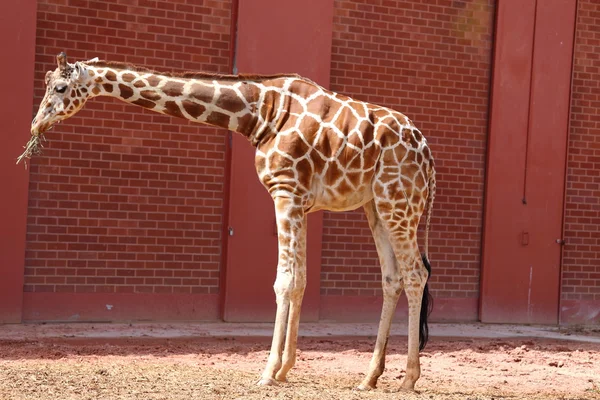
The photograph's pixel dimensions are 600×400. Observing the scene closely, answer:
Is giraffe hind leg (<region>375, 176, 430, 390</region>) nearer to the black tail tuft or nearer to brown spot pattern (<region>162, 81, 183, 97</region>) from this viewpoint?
the black tail tuft

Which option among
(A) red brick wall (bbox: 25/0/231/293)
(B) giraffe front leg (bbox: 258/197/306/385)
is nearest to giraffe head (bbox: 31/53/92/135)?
Answer: (B) giraffe front leg (bbox: 258/197/306/385)

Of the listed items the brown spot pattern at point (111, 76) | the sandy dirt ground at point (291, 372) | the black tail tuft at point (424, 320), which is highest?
the brown spot pattern at point (111, 76)

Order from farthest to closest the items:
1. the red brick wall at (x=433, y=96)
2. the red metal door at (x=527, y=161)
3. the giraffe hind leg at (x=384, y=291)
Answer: the red metal door at (x=527, y=161) → the red brick wall at (x=433, y=96) → the giraffe hind leg at (x=384, y=291)

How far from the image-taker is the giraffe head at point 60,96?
292 inches

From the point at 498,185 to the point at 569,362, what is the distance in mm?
3386

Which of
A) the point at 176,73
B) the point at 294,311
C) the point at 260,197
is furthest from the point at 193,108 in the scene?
the point at 260,197

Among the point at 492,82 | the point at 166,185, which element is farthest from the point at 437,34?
the point at 166,185

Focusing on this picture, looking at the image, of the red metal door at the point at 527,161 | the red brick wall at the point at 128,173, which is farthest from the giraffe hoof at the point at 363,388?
the red metal door at the point at 527,161

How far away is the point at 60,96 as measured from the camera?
7438 mm

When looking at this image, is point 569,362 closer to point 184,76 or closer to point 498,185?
point 498,185

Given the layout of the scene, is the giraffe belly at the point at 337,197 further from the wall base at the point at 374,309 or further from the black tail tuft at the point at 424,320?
the wall base at the point at 374,309

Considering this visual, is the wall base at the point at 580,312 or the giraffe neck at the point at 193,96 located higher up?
the giraffe neck at the point at 193,96

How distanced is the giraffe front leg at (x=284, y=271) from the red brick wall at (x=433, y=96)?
4.47 meters

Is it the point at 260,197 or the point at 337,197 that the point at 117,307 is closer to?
the point at 260,197
